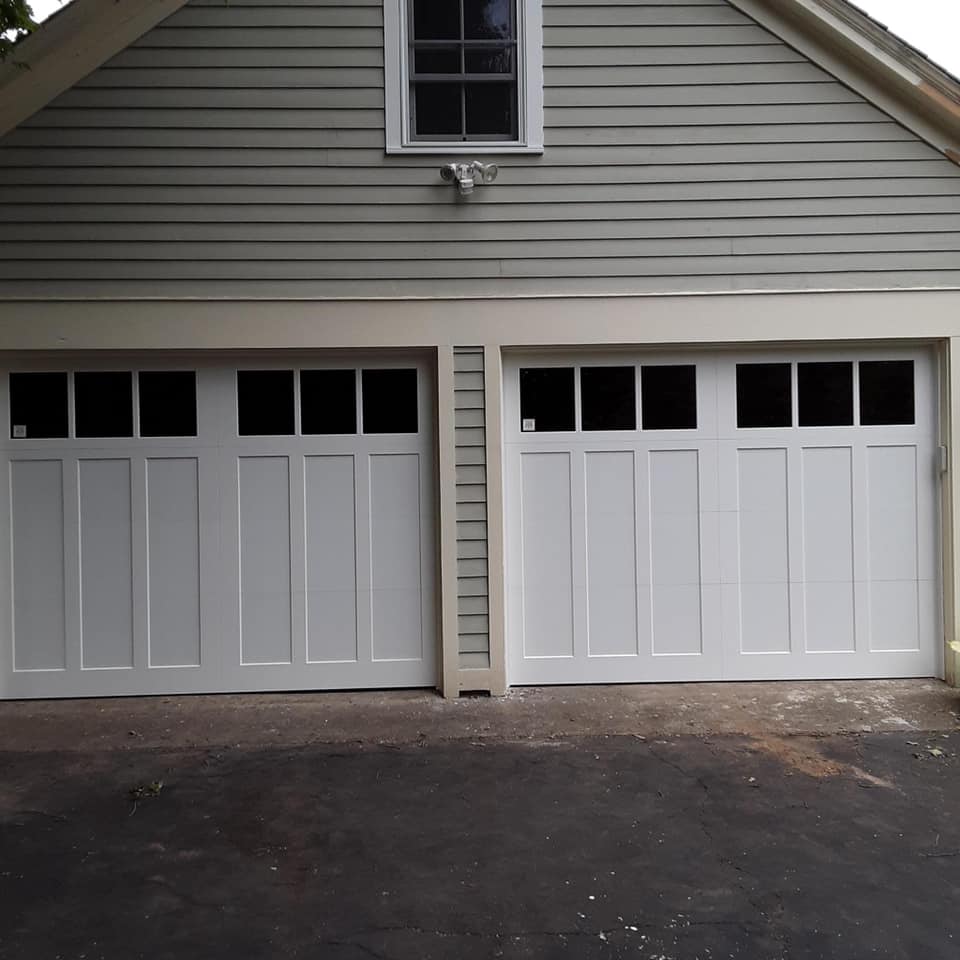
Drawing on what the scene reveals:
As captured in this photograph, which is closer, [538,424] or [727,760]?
[727,760]

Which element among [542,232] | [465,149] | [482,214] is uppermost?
[465,149]

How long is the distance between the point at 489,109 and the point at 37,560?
414 centimetres

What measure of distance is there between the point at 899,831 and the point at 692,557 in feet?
7.51

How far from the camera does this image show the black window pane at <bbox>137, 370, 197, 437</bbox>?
5488mm

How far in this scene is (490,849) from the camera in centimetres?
346

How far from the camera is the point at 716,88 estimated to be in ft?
17.6

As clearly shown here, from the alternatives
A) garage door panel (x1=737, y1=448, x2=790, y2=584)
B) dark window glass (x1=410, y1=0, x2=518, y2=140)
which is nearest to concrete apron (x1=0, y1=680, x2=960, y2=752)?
garage door panel (x1=737, y1=448, x2=790, y2=584)

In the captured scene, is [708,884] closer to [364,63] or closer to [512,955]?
[512,955]

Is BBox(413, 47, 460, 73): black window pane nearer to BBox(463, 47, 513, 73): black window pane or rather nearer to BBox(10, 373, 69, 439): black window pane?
BBox(463, 47, 513, 73): black window pane

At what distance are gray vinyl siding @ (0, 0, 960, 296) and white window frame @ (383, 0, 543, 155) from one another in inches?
2.7

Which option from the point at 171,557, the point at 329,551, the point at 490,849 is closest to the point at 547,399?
the point at 329,551

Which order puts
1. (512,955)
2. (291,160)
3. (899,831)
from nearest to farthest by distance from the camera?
1. (512,955)
2. (899,831)
3. (291,160)

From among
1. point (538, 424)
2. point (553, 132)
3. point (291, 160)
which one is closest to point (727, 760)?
point (538, 424)

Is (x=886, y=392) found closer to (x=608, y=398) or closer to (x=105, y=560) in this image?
(x=608, y=398)
